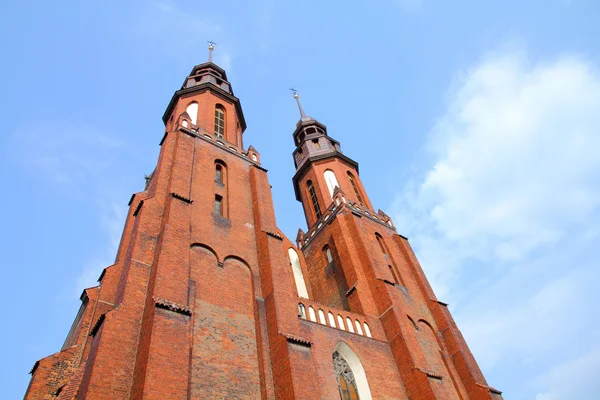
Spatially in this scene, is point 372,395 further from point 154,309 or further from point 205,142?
point 205,142

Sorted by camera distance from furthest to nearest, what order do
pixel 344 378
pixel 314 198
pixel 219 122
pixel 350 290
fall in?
pixel 314 198 < pixel 219 122 < pixel 350 290 < pixel 344 378

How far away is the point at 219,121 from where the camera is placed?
2459 cm

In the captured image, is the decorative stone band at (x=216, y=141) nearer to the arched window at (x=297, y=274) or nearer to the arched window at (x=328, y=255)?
the arched window at (x=297, y=274)

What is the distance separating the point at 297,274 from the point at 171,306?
10765 millimetres

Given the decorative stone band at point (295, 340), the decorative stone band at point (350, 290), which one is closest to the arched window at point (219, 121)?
the decorative stone band at point (350, 290)

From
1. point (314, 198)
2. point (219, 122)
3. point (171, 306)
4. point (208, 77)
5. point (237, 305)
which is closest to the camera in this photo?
point (171, 306)

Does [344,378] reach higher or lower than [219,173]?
lower

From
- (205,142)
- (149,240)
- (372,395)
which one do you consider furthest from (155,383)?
(205,142)

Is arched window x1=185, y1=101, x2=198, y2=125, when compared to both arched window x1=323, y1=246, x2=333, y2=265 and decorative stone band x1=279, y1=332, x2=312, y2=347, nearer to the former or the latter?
arched window x1=323, y1=246, x2=333, y2=265

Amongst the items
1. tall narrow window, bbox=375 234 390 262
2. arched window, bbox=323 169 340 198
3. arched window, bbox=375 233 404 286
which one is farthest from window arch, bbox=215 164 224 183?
arched window, bbox=323 169 340 198

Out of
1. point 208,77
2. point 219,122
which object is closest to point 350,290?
point 219,122

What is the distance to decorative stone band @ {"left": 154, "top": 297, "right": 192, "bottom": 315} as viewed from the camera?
11.5 meters

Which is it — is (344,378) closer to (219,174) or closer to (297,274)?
(297,274)

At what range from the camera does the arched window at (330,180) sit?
93.7ft
